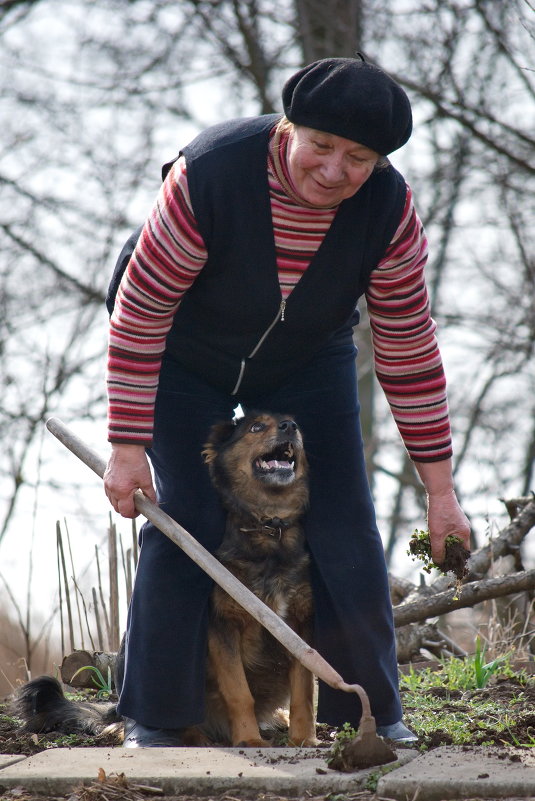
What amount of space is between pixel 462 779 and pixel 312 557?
4.32 feet

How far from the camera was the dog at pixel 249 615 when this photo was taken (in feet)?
11.7

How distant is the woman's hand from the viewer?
134 inches

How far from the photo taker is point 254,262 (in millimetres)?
3158

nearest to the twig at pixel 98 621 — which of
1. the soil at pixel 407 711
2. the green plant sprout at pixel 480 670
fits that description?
the soil at pixel 407 711

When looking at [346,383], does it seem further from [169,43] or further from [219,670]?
[169,43]

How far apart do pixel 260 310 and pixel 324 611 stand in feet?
3.64

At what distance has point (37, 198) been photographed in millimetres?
10117

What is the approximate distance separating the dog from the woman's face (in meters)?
0.96

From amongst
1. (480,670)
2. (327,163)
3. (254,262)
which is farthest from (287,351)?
(480,670)

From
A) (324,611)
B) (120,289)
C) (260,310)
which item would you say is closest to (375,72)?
(260,310)

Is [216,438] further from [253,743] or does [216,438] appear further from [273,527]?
[253,743]

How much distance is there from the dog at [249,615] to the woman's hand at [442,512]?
20.7 inches

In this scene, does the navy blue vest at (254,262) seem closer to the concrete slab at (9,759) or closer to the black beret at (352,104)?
the black beret at (352,104)

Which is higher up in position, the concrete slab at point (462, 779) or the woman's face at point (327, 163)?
the woman's face at point (327, 163)
